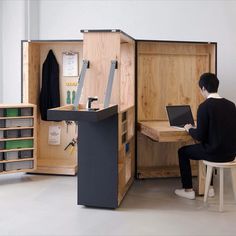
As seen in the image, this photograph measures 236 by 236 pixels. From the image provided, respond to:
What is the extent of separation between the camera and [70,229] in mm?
3498

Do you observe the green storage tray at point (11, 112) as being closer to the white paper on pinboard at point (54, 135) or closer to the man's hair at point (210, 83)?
the white paper on pinboard at point (54, 135)

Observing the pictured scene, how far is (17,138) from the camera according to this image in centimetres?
503

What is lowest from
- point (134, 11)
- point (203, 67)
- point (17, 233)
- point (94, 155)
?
point (17, 233)

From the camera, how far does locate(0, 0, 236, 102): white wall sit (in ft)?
19.8

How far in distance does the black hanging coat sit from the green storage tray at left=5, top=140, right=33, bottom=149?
565mm

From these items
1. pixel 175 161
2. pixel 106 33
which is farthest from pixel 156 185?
pixel 106 33

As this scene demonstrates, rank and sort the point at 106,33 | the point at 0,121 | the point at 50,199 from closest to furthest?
the point at 106,33
the point at 50,199
the point at 0,121

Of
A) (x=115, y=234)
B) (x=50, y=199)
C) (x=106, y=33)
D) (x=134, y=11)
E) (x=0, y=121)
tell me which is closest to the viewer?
(x=115, y=234)

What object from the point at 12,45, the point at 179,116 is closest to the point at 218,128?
the point at 179,116

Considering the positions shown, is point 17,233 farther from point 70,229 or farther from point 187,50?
point 187,50

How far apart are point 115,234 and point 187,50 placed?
2.91 metres

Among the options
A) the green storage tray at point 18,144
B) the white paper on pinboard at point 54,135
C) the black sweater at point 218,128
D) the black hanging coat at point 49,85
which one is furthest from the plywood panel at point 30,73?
the black sweater at point 218,128

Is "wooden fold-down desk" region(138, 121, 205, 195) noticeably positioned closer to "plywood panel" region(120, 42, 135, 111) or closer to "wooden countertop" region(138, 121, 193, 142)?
"wooden countertop" region(138, 121, 193, 142)

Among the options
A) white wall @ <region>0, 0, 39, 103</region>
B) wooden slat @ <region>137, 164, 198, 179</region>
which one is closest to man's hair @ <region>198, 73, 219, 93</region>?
wooden slat @ <region>137, 164, 198, 179</region>
